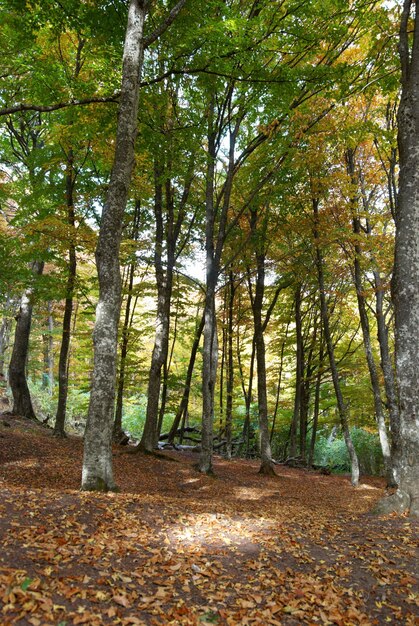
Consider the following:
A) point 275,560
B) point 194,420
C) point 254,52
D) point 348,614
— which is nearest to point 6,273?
point 254,52

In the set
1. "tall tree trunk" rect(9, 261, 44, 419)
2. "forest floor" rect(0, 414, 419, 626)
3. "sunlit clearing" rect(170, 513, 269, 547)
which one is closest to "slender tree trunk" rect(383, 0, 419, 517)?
"forest floor" rect(0, 414, 419, 626)

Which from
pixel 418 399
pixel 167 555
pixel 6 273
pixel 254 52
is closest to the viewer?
pixel 167 555

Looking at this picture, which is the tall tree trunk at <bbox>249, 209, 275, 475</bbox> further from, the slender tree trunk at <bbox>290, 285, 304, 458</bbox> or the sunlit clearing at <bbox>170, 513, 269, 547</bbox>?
the sunlit clearing at <bbox>170, 513, 269, 547</bbox>

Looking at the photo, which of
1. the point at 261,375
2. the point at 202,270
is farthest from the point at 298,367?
the point at 202,270

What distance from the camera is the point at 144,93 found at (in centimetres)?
880

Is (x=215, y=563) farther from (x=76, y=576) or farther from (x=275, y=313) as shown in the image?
(x=275, y=313)

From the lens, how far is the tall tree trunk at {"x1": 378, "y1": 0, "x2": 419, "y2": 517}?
5578 mm

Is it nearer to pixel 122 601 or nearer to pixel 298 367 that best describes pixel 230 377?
pixel 298 367

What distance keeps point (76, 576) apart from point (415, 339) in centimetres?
536

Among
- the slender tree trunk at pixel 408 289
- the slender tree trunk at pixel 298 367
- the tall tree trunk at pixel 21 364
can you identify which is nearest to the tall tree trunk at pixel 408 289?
the slender tree trunk at pixel 408 289

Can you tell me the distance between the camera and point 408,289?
19.4 ft

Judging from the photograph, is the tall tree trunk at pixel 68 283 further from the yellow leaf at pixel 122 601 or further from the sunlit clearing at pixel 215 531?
the yellow leaf at pixel 122 601

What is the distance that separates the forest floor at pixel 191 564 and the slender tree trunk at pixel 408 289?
2.27 feet

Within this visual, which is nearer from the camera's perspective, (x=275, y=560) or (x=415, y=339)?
(x=275, y=560)
